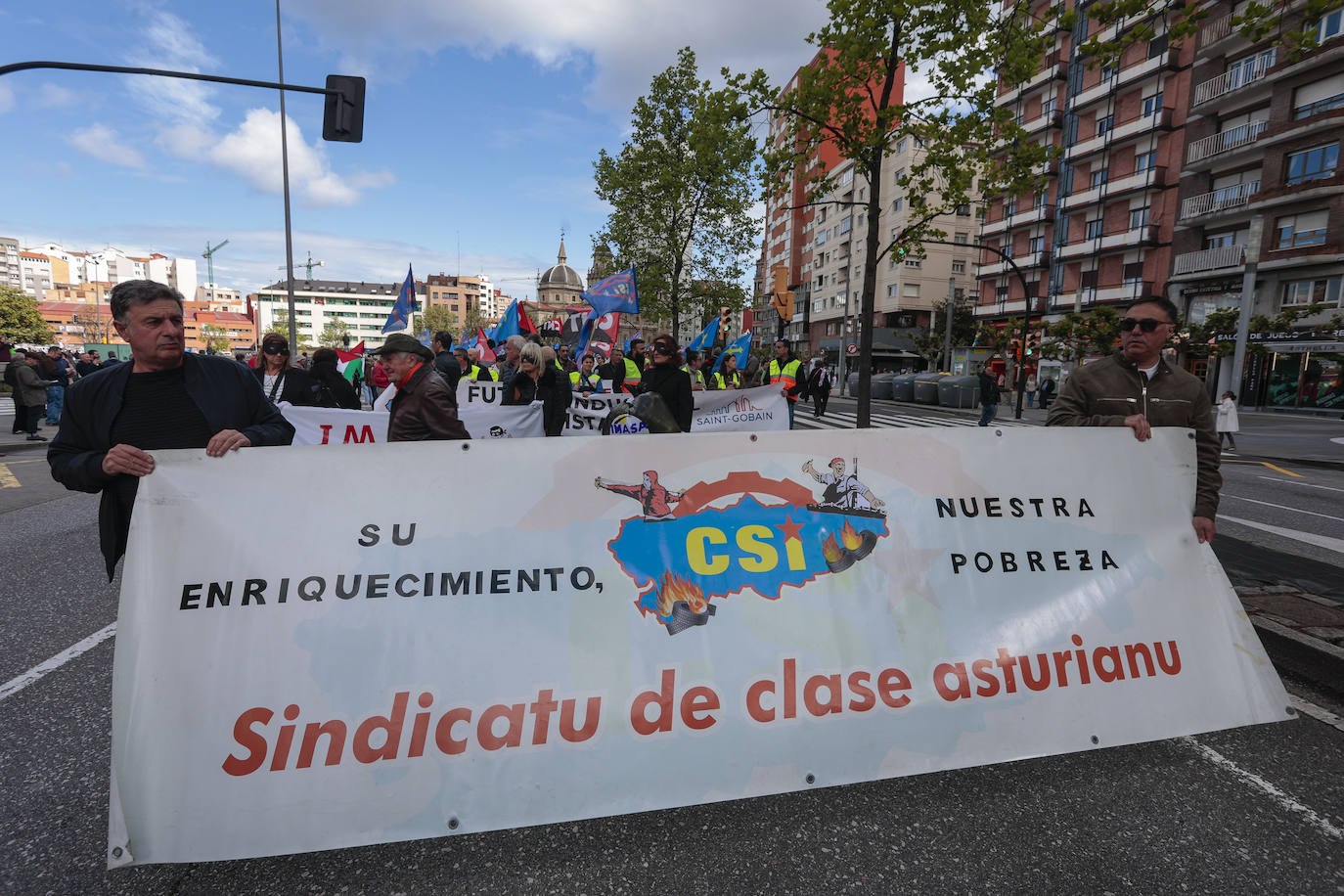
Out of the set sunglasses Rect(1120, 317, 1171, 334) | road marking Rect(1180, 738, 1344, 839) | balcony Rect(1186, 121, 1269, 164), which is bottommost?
road marking Rect(1180, 738, 1344, 839)

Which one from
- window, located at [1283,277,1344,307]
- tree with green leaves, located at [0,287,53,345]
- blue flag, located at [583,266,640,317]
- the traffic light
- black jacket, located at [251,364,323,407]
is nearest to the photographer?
black jacket, located at [251,364,323,407]

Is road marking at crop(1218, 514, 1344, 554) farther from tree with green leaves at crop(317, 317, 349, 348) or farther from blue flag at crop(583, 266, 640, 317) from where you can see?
tree with green leaves at crop(317, 317, 349, 348)

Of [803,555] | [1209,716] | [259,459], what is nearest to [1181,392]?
[1209,716]

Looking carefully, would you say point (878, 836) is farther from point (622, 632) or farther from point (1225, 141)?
point (1225, 141)

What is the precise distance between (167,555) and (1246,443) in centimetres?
2146

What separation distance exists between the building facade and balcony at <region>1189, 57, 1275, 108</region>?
154m

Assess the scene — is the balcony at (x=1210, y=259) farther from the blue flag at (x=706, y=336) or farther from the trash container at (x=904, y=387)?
the blue flag at (x=706, y=336)

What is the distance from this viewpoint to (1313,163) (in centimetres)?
2675

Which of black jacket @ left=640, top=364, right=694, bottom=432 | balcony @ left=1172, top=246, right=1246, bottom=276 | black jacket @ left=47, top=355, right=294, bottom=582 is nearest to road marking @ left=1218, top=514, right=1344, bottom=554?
black jacket @ left=640, top=364, right=694, bottom=432

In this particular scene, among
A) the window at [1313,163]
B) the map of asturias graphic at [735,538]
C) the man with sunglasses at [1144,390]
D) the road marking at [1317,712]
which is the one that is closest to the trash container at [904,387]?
the window at [1313,163]

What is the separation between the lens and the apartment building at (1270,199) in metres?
25.6

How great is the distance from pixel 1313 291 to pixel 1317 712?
3479 cm

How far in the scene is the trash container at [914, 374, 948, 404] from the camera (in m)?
29.1

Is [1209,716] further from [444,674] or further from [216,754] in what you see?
[216,754]
